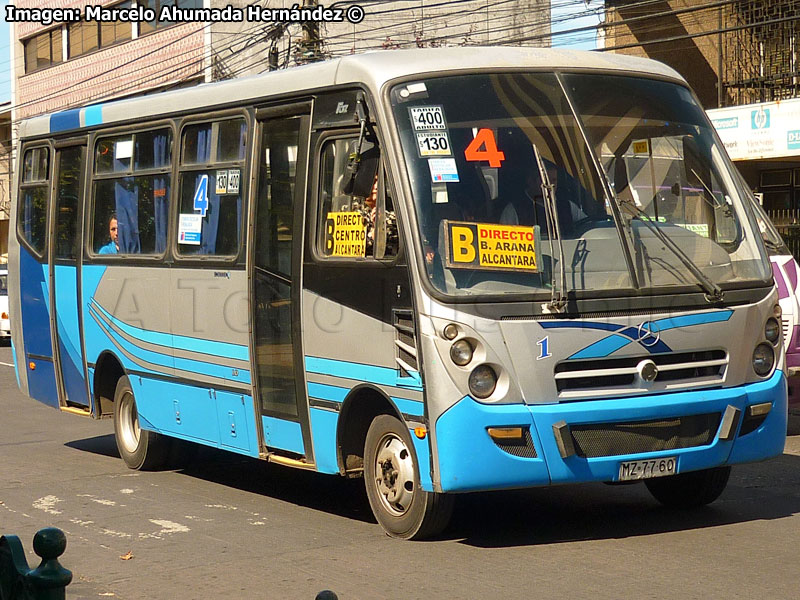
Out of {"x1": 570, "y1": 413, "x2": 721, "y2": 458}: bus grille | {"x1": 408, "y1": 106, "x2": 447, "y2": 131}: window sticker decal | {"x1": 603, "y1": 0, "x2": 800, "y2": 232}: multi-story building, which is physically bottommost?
{"x1": 570, "y1": 413, "x2": 721, "y2": 458}: bus grille

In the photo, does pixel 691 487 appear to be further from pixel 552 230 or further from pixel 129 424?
pixel 129 424

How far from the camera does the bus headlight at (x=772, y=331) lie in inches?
309

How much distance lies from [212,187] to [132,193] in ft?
4.91

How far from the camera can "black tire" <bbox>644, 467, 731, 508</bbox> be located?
328 inches

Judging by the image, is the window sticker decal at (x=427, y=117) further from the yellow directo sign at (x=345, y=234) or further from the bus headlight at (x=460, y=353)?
the bus headlight at (x=460, y=353)

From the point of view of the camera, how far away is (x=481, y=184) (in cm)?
742

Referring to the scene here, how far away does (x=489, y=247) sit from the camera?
7.25m

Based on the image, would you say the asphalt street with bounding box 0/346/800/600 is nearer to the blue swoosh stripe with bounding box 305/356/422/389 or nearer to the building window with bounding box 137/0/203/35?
the blue swoosh stripe with bounding box 305/356/422/389

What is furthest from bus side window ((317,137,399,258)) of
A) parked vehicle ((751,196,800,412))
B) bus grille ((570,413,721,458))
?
parked vehicle ((751,196,800,412))

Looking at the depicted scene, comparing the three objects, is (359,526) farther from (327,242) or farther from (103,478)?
(103,478)

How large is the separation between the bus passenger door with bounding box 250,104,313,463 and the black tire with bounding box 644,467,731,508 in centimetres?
231

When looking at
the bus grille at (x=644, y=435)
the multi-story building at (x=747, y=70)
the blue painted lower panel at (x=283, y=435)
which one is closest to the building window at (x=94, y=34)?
Result: the multi-story building at (x=747, y=70)

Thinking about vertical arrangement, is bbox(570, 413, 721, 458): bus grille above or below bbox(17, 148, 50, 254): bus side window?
below

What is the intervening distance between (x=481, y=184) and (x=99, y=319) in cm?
490
